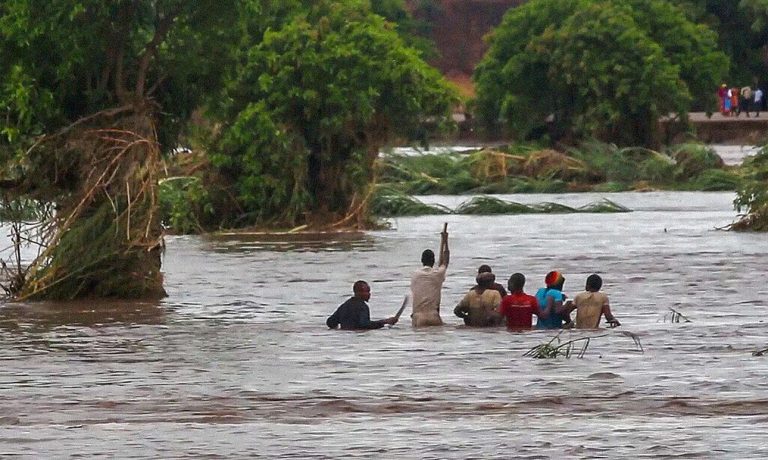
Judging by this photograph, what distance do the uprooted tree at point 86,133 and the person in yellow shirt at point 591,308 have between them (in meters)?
5.64

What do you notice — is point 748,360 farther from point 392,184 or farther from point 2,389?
point 392,184

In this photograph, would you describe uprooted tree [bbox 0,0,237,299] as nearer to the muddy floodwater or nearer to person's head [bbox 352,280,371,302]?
the muddy floodwater

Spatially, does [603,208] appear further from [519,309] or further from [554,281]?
[519,309]

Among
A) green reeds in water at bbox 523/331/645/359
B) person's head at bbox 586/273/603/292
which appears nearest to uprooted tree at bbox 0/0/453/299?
person's head at bbox 586/273/603/292

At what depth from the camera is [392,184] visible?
150 ft

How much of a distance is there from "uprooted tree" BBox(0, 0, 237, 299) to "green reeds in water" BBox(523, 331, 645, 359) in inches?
244

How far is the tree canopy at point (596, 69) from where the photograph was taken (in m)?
64.6

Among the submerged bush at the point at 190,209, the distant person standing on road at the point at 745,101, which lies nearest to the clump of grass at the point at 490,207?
the submerged bush at the point at 190,209

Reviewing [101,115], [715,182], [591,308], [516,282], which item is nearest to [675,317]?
[591,308]

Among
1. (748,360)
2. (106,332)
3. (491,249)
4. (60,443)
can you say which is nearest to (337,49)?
(491,249)

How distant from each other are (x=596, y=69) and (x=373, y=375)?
49295mm

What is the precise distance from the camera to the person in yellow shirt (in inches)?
778

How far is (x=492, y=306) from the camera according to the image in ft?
66.1

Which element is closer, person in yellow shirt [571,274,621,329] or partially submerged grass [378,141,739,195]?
person in yellow shirt [571,274,621,329]
